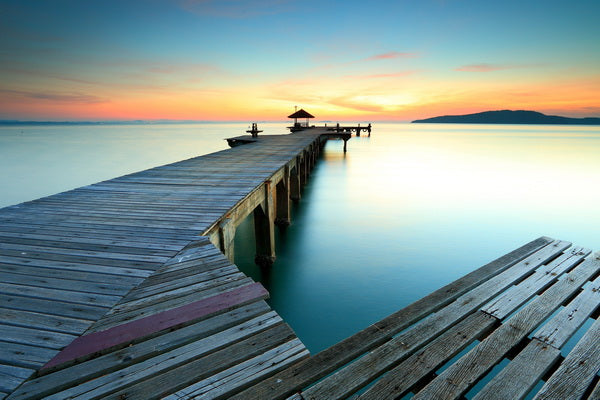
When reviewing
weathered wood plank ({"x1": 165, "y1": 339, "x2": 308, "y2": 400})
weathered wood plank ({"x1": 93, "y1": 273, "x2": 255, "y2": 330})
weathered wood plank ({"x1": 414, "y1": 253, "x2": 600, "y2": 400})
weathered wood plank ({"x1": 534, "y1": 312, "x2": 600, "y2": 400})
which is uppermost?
weathered wood plank ({"x1": 93, "y1": 273, "x2": 255, "y2": 330})

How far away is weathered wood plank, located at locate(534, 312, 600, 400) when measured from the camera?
1.82 meters

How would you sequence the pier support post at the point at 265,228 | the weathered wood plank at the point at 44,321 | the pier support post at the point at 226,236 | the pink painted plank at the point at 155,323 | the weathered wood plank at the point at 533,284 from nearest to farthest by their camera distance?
the pink painted plank at the point at 155,323 < the weathered wood plank at the point at 44,321 < the weathered wood plank at the point at 533,284 < the pier support post at the point at 226,236 < the pier support post at the point at 265,228

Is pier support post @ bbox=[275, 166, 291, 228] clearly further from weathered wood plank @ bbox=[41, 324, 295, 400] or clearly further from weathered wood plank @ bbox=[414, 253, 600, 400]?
weathered wood plank @ bbox=[41, 324, 295, 400]

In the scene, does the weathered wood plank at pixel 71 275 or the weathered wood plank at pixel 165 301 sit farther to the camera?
the weathered wood plank at pixel 71 275

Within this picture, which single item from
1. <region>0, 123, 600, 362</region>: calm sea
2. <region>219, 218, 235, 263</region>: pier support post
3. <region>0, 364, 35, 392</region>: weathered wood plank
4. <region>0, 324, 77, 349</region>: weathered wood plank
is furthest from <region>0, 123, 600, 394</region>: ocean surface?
<region>0, 364, 35, 392</region>: weathered wood plank

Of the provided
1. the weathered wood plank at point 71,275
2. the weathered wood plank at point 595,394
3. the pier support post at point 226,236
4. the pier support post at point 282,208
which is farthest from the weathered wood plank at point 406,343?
the pier support post at point 282,208

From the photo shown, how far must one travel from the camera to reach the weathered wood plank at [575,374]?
5.98ft

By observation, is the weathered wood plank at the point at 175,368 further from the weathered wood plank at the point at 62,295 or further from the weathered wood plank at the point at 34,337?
the weathered wood plank at the point at 62,295

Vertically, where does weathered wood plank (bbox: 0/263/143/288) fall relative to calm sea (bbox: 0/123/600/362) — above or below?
above

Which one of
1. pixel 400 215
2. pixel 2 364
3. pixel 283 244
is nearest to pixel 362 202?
pixel 400 215

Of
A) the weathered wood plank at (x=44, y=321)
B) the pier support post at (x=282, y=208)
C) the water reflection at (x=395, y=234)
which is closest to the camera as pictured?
the weathered wood plank at (x=44, y=321)

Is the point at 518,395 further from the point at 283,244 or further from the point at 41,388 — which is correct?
the point at 283,244

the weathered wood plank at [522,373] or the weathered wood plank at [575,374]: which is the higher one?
the weathered wood plank at [522,373]

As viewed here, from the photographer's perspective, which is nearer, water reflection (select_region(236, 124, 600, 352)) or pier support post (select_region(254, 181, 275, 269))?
pier support post (select_region(254, 181, 275, 269))
